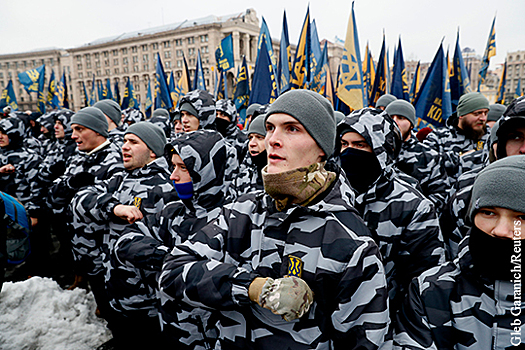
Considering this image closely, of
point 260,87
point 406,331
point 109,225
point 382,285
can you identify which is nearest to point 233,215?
point 382,285

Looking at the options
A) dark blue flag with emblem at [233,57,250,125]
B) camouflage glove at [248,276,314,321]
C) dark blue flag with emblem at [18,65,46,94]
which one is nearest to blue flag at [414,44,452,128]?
dark blue flag with emblem at [233,57,250,125]

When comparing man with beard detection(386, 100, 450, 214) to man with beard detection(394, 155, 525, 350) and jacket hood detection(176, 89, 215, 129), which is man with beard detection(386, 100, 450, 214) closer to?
man with beard detection(394, 155, 525, 350)

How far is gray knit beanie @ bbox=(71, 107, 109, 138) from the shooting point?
13.5ft

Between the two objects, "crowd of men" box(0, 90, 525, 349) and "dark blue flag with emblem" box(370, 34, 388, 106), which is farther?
"dark blue flag with emblem" box(370, 34, 388, 106)

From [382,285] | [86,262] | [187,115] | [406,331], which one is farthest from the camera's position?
[187,115]

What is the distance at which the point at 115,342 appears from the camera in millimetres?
3334

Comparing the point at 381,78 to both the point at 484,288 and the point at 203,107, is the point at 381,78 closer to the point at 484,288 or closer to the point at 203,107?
the point at 203,107

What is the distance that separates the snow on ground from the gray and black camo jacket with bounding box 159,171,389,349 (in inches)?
100

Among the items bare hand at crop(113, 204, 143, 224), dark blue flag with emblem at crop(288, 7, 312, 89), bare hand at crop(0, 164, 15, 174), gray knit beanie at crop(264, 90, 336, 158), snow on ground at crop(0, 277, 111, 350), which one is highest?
dark blue flag with emblem at crop(288, 7, 312, 89)

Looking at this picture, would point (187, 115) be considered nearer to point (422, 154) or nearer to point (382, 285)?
point (422, 154)

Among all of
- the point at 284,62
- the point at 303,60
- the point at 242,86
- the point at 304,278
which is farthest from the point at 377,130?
the point at 242,86

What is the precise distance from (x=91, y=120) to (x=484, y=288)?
4298 millimetres

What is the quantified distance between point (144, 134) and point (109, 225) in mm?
1000

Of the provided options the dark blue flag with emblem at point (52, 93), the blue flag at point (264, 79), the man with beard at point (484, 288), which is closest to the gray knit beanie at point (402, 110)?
the blue flag at point (264, 79)
